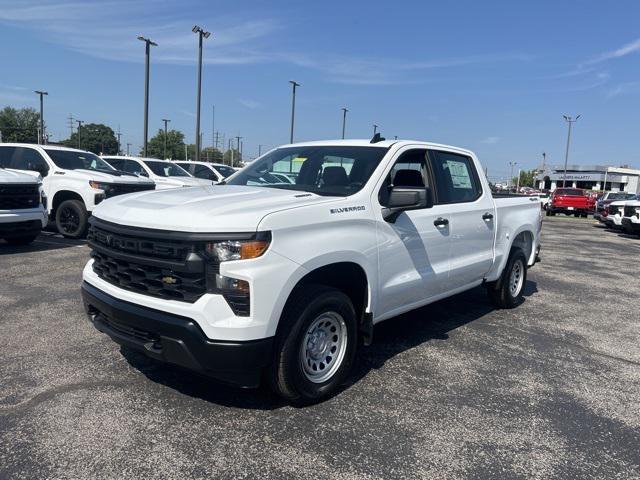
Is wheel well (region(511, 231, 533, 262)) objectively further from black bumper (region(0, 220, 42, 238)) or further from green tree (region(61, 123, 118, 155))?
green tree (region(61, 123, 118, 155))

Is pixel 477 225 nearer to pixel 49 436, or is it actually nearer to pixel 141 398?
pixel 141 398

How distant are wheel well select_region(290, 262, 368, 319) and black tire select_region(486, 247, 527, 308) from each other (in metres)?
2.85

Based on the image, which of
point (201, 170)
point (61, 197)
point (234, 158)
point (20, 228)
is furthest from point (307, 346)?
point (234, 158)

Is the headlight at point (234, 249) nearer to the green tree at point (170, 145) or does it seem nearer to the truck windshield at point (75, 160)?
the truck windshield at point (75, 160)

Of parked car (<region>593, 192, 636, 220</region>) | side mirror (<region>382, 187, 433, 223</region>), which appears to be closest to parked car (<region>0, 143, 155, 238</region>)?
side mirror (<region>382, 187, 433, 223</region>)

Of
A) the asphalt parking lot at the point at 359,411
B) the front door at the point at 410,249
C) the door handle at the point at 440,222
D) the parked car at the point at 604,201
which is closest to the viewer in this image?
the asphalt parking lot at the point at 359,411

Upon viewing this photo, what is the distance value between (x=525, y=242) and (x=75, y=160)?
9668mm

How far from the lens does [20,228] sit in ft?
29.8

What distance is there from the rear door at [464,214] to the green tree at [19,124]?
111439 millimetres

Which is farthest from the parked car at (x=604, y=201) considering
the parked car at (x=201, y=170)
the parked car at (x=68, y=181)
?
the parked car at (x=68, y=181)

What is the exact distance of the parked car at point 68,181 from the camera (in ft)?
34.8

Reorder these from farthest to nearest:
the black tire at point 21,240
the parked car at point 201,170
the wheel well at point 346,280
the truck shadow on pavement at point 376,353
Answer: the parked car at point 201,170, the black tire at point 21,240, the truck shadow on pavement at point 376,353, the wheel well at point 346,280

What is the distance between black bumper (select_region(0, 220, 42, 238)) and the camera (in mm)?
8883

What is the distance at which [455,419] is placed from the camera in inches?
141
